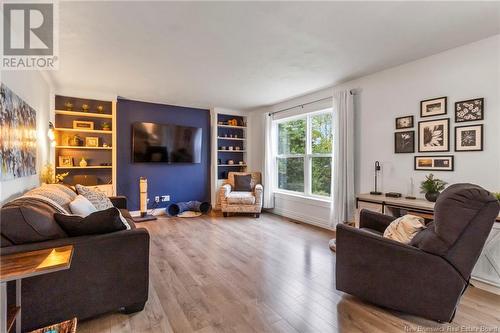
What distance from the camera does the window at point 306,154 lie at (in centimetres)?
445

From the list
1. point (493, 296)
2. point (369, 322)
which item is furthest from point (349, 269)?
point (493, 296)

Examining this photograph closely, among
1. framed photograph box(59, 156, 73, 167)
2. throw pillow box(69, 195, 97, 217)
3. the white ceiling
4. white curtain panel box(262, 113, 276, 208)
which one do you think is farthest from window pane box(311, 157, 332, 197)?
framed photograph box(59, 156, 73, 167)

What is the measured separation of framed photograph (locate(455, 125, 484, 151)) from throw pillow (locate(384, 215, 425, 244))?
131 cm

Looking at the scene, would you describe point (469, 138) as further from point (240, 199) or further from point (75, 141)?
point (75, 141)

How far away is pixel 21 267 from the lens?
123 centimetres

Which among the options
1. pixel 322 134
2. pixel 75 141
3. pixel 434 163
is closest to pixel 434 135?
pixel 434 163

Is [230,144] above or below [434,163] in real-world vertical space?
above

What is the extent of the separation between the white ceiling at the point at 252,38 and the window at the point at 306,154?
936 millimetres

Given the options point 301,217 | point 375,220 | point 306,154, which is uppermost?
point 306,154

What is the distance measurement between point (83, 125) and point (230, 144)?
3.05 m

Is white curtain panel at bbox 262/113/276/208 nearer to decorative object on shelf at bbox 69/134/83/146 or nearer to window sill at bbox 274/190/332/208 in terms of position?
window sill at bbox 274/190/332/208

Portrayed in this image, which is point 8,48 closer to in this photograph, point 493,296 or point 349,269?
point 349,269

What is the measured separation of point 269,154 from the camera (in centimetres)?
549

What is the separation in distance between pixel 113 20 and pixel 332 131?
3.32 metres
